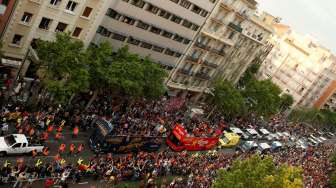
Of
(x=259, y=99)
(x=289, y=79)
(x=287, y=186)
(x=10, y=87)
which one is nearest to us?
(x=287, y=186)

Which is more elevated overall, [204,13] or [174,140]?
[204,13]

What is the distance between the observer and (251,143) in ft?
260

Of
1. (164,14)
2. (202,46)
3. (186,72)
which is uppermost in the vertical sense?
(164,14)

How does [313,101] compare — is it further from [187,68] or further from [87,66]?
[87,66]

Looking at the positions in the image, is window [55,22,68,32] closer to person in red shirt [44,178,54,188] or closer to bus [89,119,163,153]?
bus [89,119,163,153]

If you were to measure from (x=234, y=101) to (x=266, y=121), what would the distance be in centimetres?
2953

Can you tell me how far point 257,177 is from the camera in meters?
37.9

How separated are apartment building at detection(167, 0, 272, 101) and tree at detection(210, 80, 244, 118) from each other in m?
5.96

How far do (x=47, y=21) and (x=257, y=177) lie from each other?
31.1 meters

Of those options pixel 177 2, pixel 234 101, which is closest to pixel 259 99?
pixel 234 101

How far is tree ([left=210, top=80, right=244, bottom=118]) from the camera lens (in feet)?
271

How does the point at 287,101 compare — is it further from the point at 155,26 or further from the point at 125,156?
the point at 125,156

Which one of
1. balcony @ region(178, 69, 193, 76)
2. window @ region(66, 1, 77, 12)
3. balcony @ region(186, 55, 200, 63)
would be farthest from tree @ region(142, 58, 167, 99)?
balcony @ region(178, 69, 193, 76)

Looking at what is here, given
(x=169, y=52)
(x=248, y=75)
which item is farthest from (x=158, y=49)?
(x=248, y=75)
